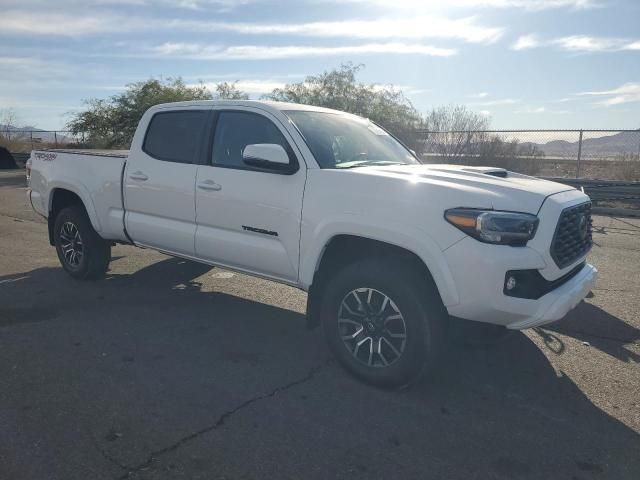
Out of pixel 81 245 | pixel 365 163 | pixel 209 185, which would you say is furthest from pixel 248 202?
pixel 81 245

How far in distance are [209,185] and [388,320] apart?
1.98 metres

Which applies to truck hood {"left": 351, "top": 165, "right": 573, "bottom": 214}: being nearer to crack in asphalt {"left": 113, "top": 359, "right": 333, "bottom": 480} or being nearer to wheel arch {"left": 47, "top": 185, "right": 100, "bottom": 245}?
crack in asphalt {"left": 113, "top": 359, "right": 333, "bottom": 480}

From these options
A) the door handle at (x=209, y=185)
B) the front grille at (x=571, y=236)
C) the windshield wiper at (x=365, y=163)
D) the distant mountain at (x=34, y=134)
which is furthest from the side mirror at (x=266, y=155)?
the distant mountain at (x=34, y=134)

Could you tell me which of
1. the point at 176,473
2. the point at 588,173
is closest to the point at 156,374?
the point at 176,473

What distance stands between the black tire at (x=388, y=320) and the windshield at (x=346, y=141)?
3.11 feet

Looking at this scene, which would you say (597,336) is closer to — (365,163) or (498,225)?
(498,225)

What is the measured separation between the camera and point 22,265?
7.17m

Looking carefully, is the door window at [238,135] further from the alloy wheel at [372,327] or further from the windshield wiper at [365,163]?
the alloy wheel at [372,327]

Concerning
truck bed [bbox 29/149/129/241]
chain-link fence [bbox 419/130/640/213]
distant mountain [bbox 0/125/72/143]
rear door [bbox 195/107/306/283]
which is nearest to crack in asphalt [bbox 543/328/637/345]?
rear door [bbox 195/107/306/283]

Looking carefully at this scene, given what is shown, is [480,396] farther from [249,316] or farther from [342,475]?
[249,316]

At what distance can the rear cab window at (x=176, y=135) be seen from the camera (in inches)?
201

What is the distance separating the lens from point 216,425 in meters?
3.32

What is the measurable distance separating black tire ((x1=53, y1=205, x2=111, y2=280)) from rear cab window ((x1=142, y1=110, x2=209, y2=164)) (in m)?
1.30

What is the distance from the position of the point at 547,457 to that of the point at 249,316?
302cm
